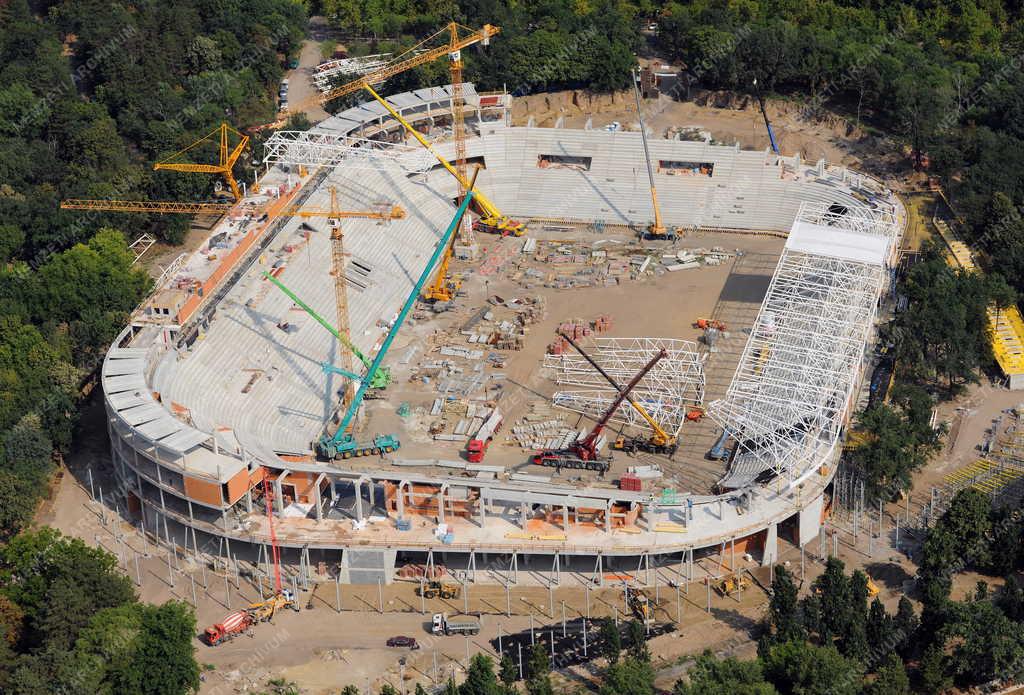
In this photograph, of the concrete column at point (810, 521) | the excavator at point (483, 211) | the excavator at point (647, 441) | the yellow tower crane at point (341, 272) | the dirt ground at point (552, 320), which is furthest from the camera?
the excavator at point (483, 211)

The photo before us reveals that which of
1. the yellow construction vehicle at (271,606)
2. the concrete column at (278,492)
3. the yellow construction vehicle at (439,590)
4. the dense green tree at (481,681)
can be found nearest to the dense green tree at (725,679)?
the dense green tree at (481,681)

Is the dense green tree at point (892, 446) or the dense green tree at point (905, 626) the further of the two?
the dense green tree at point (892, 446)

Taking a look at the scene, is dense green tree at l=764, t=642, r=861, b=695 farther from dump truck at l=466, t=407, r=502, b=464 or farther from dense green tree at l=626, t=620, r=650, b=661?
dump truck at l=466, t=407, r=502, b=464

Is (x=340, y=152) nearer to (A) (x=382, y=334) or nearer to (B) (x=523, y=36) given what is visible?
(A) (x=382, y=334)

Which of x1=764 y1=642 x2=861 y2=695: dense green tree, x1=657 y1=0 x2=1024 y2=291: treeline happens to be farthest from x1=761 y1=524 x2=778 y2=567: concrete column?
x1=657 y1=0 x2=1024 y2=291: treeline

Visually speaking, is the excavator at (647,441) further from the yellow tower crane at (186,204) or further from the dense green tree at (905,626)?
the yellow tower crane at (186,204)

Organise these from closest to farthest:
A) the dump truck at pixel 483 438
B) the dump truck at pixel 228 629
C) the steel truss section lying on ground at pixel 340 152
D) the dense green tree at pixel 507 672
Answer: the dense green tree at pixel 507 672
the dump truck at pixel 228 629
the dump truck at pixel 483 438
the steel truss section lying on ground at pixel 340 152
